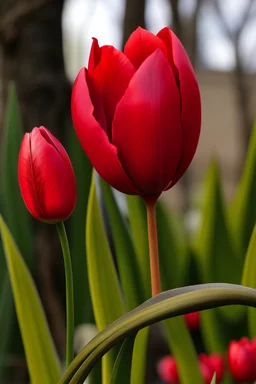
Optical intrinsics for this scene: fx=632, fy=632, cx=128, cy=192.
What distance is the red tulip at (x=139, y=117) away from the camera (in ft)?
1.05

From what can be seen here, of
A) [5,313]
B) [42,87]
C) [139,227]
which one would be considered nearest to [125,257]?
[139,227]

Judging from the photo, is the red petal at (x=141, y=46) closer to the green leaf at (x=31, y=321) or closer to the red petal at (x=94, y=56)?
the red petal at (x=94, y=56)

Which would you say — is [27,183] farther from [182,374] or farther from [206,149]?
[206,149]

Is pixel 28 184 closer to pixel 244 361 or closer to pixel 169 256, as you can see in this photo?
pixel 244 361

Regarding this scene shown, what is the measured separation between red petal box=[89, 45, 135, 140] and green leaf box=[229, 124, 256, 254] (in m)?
0.34

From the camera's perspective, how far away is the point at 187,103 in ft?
1.07

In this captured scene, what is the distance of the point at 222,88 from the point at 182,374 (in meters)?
7.92

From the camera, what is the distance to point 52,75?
110 centimetres

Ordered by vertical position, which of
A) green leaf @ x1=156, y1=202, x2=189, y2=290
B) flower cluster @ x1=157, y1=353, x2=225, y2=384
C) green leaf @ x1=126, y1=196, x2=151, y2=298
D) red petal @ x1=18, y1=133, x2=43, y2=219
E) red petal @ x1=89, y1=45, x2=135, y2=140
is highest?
red petal @ x1=89, y1=45, x2=135, y2=140

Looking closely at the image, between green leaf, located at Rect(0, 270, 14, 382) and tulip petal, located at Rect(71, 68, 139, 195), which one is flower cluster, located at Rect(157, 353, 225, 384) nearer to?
green leaf, located at Rect(0, 270, 14, 382)

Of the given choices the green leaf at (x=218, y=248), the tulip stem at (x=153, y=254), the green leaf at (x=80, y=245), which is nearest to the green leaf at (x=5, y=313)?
the green leaf at (x=80, y=245)

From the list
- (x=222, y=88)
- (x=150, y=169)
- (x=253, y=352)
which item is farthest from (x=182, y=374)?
(x=222, y=88)

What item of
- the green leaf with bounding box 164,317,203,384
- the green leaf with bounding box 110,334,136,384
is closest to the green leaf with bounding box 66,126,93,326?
the green leaf with bounding box 164,317,203,384

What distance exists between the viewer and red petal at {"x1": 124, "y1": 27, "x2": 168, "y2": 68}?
351mm
